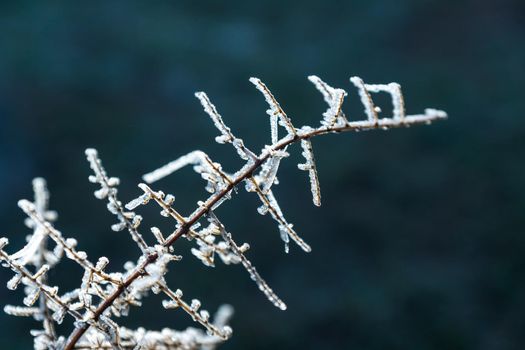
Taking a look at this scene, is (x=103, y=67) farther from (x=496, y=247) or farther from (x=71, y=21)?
(x=496, y=247)

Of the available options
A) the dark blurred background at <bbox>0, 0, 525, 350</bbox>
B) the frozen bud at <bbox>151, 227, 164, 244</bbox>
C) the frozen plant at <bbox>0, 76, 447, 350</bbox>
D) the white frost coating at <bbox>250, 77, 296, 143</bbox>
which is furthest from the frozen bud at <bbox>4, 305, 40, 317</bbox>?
the dark blurred background at <bbox>0, 0, 525, 350</bbox>

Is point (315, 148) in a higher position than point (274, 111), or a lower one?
higher

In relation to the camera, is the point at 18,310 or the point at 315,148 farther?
the point at 315,148

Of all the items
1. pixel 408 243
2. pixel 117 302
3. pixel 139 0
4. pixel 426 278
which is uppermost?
pixel 139 0

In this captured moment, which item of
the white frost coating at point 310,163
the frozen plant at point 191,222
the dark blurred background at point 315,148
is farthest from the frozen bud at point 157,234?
the dark blurred background at point 315,148

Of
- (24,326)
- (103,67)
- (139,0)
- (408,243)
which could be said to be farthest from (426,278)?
(139,0)

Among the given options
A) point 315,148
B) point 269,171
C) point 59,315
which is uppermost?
point 315,148

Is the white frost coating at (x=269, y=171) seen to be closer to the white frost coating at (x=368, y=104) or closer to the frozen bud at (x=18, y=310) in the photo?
the white frost coating at (x=368, y=104)

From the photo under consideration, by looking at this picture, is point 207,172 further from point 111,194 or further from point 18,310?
point 18,310

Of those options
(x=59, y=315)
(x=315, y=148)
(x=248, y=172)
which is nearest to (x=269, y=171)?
(x=248, y=172)
